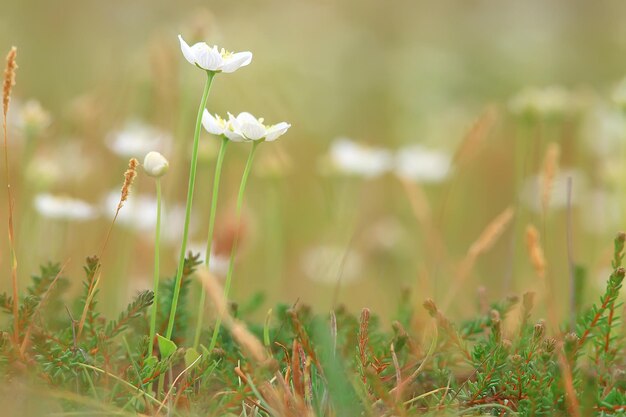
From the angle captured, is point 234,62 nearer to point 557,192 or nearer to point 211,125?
point 211,125

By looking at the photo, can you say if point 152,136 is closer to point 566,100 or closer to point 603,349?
point 566,100

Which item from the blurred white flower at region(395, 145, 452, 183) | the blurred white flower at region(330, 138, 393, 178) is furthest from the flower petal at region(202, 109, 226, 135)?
the blurred white flower at region(395, 145, 452, 183)

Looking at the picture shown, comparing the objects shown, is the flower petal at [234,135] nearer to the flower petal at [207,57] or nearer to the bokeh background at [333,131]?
the flower petal at [207,57]

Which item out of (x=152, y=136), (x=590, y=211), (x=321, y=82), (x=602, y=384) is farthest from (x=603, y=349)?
(x=321, y=82)

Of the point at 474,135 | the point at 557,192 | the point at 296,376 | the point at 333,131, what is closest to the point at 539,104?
the point at 474,135

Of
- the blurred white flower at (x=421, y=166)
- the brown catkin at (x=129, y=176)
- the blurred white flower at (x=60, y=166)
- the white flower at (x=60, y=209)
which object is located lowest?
the white flower at (x=60, y=209)

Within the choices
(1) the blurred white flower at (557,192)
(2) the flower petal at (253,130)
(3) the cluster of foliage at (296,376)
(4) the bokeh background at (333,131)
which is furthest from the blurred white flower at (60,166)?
(1) the blurred white flower at (557,192)
